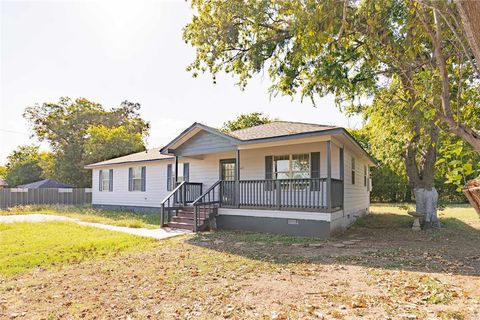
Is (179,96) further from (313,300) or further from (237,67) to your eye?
(313,300)

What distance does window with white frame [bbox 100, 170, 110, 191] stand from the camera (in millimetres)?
20609

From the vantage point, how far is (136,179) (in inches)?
730

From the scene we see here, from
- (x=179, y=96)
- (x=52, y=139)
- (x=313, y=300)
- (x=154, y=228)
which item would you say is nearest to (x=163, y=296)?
(x=313, y=300)

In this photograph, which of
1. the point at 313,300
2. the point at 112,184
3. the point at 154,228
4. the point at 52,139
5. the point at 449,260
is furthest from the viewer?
the point at 52,139

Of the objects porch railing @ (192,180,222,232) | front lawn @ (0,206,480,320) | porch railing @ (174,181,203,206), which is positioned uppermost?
porch railing @ (174,181,203,206)

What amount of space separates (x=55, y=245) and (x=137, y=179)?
9989 mm

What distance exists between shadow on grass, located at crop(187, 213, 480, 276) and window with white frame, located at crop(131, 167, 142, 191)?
9.29 meters

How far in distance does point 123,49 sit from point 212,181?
6680 mm

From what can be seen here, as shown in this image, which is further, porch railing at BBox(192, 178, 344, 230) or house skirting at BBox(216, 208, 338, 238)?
porch railing at BBox(192, 178, 344, 230)

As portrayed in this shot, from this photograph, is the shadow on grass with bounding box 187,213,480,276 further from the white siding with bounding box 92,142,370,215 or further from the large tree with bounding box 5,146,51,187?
the large tree with bounding box 5,146,51,187

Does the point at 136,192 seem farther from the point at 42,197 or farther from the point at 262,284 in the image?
the point at 262,284

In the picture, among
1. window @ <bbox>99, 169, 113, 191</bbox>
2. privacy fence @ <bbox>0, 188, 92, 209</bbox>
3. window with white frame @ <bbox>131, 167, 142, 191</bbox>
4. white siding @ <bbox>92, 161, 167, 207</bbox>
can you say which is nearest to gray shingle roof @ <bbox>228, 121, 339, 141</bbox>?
white siding @ <bbox>92, 161, 167, 207</bbox>

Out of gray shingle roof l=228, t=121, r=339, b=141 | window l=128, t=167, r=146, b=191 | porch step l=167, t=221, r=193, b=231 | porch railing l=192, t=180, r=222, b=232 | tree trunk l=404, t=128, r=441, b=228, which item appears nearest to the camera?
gray shingle roof l=228, t=121, r=339, b=141

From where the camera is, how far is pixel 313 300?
4344mm
